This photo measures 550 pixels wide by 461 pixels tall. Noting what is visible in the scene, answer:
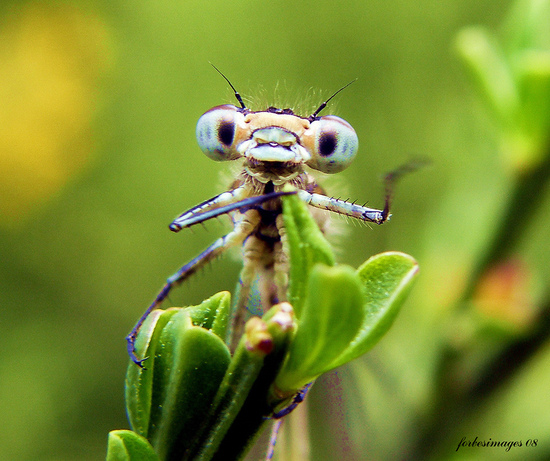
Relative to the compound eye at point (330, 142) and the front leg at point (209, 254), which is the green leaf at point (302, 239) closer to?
the front leg at point (209, 254)

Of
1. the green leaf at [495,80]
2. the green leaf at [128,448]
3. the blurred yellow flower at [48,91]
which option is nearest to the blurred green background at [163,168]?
the blurred yellow flower at [48,91]

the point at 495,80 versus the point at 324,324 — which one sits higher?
the point at 495,80

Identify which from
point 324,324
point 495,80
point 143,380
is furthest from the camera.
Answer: point 495,80

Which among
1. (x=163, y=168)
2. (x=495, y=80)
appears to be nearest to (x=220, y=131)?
(x=495, y=80)

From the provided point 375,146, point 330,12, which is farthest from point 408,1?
point 375,146

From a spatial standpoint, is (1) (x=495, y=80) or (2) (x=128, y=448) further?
(1) (x=495, y=80)

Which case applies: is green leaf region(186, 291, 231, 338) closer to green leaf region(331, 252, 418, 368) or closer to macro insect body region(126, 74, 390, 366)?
green leaf region(331, 252, 418, 368)

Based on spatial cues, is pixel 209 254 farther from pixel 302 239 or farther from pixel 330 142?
pixel 302 239

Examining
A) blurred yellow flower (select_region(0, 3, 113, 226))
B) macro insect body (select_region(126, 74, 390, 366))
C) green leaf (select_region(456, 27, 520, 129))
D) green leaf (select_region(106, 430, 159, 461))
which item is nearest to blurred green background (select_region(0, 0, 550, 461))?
blurred yellow flower (select_region(0, 3, 113, 226))
